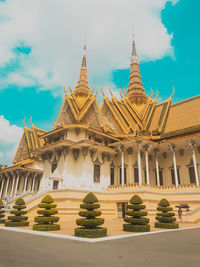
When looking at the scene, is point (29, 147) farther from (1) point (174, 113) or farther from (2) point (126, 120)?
(1) point (174, 113)

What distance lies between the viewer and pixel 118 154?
24125 mm

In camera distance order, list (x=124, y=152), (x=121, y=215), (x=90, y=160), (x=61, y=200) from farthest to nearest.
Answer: (x=124, y=152) → (x=90, y=160) → (x=121, y=215) → (x=61, y=200)

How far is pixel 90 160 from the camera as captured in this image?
846 inches

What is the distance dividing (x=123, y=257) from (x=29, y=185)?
26115 mm

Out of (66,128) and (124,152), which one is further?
(124,152)

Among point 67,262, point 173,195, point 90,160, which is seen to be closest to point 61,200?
point 90,160

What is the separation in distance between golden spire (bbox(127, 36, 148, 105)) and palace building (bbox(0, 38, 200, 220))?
11.5 ft

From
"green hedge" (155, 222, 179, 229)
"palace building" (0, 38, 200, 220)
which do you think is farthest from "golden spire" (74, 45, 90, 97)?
"green hedge" (155, 222, 179, 229)

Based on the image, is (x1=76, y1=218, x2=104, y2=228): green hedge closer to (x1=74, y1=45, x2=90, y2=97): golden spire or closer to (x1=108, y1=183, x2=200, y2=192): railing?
(x1=108, y1=183, x2=200, y2=192): railing

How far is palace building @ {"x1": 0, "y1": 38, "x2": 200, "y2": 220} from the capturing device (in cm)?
1992

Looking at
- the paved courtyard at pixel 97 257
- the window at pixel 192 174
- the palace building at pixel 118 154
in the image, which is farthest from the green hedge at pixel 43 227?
the window at pixel 192 174

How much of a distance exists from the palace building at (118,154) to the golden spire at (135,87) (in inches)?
138

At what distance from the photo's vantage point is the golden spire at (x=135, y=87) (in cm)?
3209

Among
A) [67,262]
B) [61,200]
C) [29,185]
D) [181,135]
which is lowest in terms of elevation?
[67,262]
